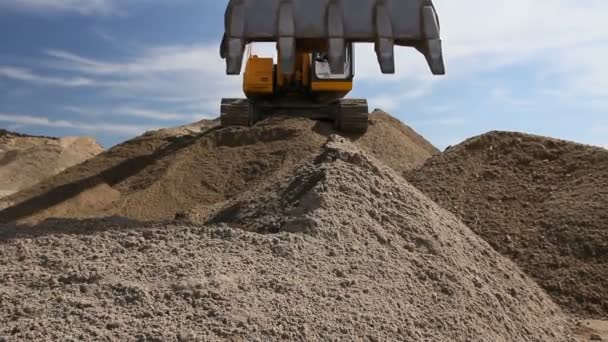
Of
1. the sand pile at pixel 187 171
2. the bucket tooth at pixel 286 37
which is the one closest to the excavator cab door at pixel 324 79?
the sand pile at pixel 187 171

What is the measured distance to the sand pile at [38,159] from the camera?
2148cm

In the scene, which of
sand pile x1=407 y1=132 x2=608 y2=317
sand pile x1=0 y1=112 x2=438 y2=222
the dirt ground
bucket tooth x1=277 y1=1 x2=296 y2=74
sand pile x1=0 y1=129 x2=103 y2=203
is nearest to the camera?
the dirt ground

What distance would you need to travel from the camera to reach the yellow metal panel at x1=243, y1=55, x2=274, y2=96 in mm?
13602

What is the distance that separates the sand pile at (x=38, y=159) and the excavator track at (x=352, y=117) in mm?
10032

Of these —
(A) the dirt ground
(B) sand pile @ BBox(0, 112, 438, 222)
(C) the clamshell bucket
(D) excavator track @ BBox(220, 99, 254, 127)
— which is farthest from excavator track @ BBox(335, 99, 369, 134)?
(A) the dirt ground

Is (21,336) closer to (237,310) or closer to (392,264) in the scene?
(237,310)

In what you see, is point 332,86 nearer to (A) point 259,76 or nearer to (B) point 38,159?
(A) point 259,76

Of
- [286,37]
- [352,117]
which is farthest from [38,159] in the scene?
[286,37]

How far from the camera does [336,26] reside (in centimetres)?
610

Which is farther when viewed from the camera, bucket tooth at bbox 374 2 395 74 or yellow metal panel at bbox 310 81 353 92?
yellow metal panel at bbox 310 81 353 92

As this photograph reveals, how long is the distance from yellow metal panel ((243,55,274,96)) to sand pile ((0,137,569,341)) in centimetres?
799

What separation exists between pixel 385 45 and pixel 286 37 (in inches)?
33.5

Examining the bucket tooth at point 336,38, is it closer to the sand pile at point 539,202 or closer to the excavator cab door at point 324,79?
the sand pile at point 539,202

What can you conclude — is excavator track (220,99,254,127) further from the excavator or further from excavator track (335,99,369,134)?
the excavator
